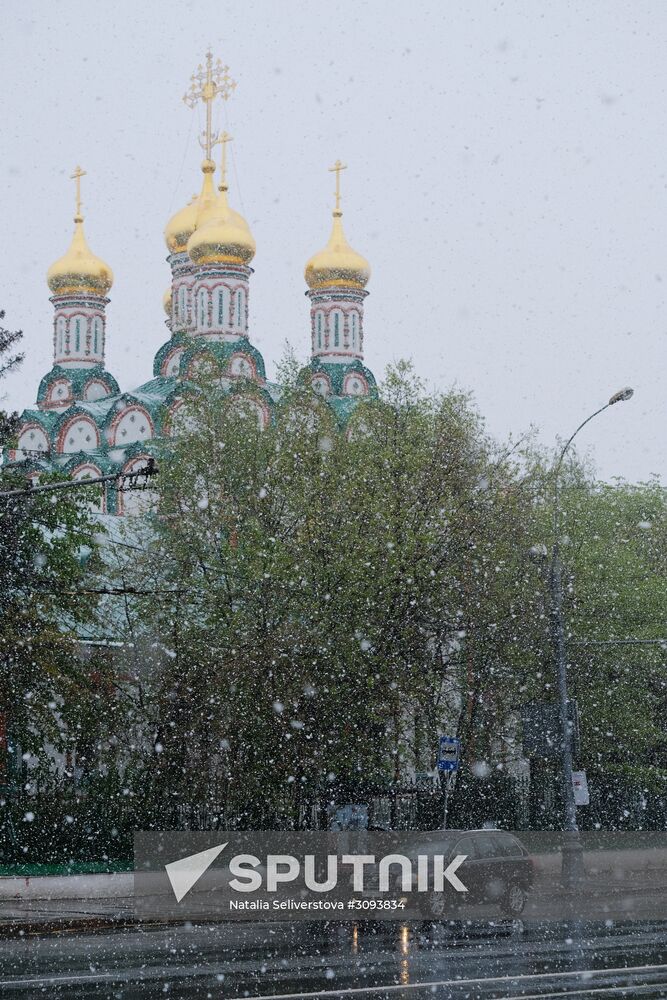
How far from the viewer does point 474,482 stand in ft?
98.0

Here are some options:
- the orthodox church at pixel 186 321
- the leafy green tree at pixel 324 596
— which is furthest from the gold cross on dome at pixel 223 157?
the leafy green tree at pixel 324 596

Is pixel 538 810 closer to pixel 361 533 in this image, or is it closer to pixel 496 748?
pixel 496 748

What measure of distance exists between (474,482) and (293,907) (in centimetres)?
1099

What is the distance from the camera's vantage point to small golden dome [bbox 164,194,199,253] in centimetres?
6950

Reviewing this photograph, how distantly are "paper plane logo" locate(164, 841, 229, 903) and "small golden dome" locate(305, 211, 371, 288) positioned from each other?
46.6m

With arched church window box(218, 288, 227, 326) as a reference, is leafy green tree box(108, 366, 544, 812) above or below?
below

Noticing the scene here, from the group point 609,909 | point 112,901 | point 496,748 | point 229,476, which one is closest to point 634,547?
point 496,748

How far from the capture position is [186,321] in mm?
66688

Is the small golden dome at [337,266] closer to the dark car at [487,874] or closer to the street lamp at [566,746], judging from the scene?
the street lamp at [566,746]

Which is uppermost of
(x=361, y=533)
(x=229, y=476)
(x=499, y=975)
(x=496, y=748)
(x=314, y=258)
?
(x=314, y=258)

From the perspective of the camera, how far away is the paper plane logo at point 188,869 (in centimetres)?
2555

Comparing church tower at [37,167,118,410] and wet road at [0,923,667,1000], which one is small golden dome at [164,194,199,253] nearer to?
church tower at [37,167,118,410]

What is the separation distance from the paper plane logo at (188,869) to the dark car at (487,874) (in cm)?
585

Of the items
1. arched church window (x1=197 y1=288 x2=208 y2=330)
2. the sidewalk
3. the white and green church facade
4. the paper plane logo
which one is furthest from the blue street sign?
arched church window (x1=197 y1=288 x2=208 y2=330)
